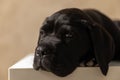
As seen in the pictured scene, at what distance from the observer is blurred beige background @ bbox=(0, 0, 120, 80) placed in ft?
5.82

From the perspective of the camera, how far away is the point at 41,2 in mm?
1794

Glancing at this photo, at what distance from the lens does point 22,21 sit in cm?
181

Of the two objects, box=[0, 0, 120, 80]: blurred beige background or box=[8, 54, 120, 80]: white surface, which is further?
box=[0, 0, 120, 80]: blurred beige background

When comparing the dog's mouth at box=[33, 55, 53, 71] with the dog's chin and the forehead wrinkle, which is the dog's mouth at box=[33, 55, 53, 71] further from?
the forehead wrinkle

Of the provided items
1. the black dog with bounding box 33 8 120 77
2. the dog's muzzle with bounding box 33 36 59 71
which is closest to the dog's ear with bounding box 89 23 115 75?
the black dog with bounding box 33 8 120 77

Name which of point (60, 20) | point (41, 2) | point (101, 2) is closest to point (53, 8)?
point (41, 2)

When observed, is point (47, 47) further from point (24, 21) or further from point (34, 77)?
point (24, 21)

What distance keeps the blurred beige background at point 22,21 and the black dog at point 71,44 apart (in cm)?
77

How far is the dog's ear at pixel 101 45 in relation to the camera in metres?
0.95

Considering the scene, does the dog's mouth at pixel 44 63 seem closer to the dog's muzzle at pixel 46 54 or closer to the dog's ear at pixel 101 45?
the dog's muzzle at pixel 46 54

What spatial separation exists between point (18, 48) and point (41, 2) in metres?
0.29

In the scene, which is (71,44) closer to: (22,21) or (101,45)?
(101,45)

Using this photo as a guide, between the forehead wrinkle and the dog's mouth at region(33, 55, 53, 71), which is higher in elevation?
the forehead wrinkle

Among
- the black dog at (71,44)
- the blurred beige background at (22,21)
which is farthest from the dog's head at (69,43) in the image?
the blurred beige background at (22,21)
